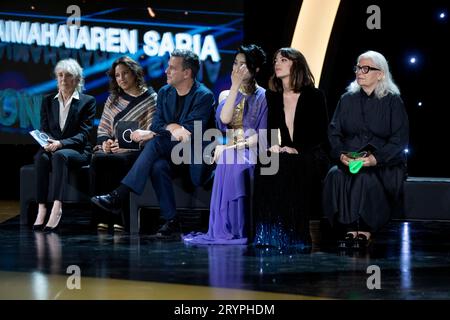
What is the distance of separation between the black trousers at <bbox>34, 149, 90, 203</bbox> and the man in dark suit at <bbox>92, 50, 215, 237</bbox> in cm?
45

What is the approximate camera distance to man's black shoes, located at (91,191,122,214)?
20.2 ft

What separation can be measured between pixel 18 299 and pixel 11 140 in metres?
4.27

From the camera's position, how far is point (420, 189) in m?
6.05

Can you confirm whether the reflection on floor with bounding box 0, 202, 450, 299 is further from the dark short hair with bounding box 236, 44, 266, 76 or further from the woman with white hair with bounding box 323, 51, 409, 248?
the dark short hair with bounding box 236, 44, 266, 76

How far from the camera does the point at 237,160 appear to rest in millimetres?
5859

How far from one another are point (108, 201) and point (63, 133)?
0.85 metres

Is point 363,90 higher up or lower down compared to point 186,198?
higher up

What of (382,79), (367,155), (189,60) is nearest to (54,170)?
(189,60)

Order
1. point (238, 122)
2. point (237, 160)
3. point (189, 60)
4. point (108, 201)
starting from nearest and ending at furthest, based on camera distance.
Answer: point (237, 160) < point (238, 122) < point (108, 201) < point (189, 60)

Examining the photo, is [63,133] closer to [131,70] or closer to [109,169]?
[109,169]

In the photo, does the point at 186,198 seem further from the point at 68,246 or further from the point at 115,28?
the point at 115,28
